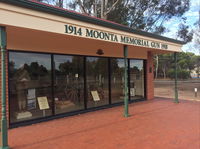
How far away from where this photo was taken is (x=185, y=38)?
19000 millimetres

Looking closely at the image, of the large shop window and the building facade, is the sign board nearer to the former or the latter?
the building facade

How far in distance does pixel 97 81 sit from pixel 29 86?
3.18 meters

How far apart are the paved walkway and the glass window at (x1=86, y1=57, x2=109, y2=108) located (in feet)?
4.77

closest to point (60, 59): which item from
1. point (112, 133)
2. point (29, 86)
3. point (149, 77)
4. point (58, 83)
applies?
point (58, 83)

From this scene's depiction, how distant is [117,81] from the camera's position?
29.7 ft

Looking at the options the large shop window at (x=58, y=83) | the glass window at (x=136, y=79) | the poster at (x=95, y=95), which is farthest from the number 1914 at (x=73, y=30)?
the glass window at (x=136, y=79)

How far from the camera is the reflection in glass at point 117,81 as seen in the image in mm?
8727

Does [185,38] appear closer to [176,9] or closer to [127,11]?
[176,9]

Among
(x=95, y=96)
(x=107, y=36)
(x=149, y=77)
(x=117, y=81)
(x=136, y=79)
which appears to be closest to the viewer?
(x=107, y=36)

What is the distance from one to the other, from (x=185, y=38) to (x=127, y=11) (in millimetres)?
7141

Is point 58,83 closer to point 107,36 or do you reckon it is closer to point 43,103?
point 43,103

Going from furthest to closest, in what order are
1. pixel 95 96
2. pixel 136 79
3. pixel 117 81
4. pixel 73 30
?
pixel 136 79 → pixel 117 81 → pixel 95 96 → pixel 73 30

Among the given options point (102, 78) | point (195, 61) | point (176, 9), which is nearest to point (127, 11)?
point (176, 9)

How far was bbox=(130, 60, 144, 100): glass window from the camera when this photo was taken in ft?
31.7
